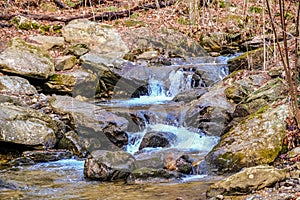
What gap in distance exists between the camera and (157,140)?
6965 mm

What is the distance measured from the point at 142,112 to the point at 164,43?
16.3 feet

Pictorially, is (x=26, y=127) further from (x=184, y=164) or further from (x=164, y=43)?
(x=164, y=43)

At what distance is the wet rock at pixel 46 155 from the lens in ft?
21.3

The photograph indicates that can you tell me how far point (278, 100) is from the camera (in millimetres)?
6023

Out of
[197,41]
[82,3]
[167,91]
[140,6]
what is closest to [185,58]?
[197,41]

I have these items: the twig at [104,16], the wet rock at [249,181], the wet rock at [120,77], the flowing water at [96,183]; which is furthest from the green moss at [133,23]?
the wet rock at [249,181]

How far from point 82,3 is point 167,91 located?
6.94m

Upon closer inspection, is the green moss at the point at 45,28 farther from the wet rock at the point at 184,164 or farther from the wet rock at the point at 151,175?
the wet rock at the point at 151,175

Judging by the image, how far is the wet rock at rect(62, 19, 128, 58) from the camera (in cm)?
1185

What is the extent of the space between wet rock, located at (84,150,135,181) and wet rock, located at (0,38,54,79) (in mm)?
4677

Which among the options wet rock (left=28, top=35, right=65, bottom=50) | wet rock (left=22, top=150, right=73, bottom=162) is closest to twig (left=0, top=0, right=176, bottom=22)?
wet rock (left=28, top=35, right=65, bottom=50)

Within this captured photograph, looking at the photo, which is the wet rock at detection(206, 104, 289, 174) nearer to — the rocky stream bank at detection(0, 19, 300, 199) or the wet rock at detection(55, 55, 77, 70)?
the rocky stream bank at detection(0, 19, 300, 199)

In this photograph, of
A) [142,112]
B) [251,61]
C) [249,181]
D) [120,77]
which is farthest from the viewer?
[120,77]

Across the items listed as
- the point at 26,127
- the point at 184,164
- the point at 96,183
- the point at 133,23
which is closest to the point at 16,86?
the point at 26,127
